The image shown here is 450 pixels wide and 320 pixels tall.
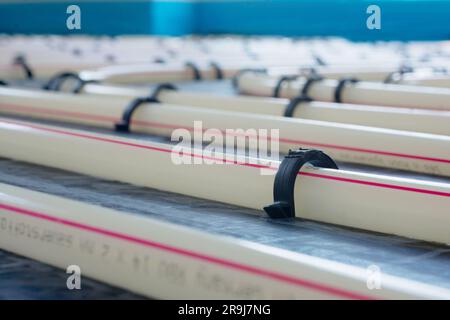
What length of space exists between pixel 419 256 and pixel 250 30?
429 inches

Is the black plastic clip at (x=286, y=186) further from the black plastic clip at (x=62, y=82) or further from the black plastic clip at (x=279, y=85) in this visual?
the black plastic clip at (x=62, y=82)

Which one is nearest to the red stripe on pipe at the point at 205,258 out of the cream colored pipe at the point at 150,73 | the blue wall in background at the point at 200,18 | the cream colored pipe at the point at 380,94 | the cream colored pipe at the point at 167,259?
the cream colored pipe at the point at 167,259

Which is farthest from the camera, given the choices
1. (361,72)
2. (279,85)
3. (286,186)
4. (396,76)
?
(361,72)

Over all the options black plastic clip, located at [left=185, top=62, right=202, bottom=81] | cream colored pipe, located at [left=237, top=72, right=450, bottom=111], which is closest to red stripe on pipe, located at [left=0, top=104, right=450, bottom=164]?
cream colored pipe, located at [left=237, top=72, right=450, bottom=111]

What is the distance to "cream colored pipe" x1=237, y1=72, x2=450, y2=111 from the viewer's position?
4.63m

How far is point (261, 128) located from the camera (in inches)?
148

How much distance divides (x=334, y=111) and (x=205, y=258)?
244 centimetres

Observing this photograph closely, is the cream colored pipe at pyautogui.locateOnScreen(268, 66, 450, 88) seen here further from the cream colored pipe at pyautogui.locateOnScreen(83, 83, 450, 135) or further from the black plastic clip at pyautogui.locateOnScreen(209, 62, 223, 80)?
the cream colored pipe at pyautogui.locateOnScreen(83, 83, 450, 135)

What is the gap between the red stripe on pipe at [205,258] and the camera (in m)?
1.65

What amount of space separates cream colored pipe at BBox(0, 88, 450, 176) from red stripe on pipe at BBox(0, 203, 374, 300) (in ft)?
5.35

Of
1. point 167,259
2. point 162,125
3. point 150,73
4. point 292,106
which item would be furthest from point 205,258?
point 150,73

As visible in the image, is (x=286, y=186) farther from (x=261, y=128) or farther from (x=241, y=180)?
(x=261, y=128)

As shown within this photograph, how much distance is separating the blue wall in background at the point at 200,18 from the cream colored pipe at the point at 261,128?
698 cm
